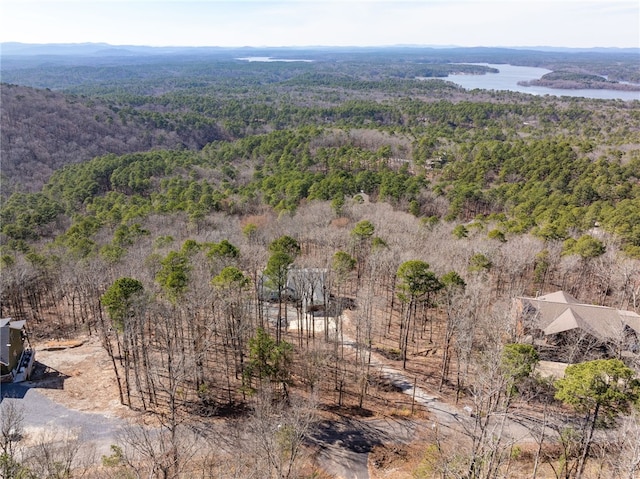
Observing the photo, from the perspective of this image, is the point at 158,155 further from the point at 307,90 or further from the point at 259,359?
the point at 307,90

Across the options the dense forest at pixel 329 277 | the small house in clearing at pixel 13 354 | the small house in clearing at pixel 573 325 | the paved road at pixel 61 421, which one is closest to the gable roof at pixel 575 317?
the small house in clearing at pixel 573 325

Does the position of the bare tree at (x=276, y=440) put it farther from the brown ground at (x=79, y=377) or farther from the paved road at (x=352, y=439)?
the brown ground at (x=79, y=377)

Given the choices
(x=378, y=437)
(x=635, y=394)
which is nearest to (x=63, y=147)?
(x=378, y=437)

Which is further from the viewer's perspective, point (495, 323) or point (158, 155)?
point (158, 155)

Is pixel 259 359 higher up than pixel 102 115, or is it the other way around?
pixel 102 115

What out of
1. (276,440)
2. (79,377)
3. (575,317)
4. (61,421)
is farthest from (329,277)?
(61,421)

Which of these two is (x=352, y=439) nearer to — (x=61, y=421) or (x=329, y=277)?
(x=329, y=277)
